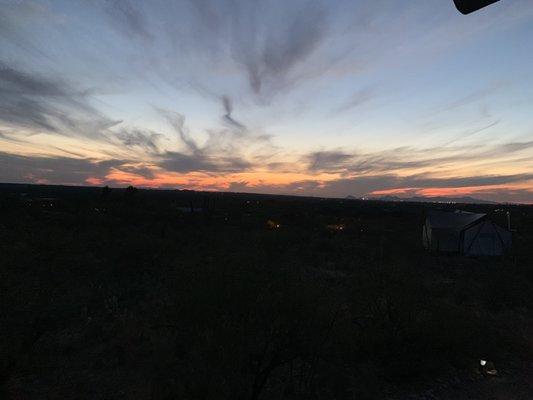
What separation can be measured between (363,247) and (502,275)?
1300cm

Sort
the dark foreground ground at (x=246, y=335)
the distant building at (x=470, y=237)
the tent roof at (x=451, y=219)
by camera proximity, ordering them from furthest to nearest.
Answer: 1. the tent roof at (x=451, y=219)
2. the distant building at (x=470, y=237)
3. the dark foreground ground at (x=246, y=335)

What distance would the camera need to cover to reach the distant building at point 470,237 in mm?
32156

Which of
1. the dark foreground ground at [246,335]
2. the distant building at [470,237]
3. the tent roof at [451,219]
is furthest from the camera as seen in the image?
the tent roof at [451,219]

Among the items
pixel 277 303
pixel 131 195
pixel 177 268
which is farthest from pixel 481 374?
pixel 131 195

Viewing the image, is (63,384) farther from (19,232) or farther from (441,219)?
(441,219)

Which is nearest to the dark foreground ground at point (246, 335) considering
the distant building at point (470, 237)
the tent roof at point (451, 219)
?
the distant building at point (470, 237)

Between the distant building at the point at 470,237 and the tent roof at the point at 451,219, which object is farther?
the tent roof at the point at 451,219

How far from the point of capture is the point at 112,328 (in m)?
14.7

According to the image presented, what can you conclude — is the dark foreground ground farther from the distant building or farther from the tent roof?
the tent roof

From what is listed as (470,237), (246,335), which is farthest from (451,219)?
(246,335)

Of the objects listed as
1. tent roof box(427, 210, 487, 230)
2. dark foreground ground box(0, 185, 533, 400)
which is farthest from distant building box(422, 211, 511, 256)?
dark foreground ground box(0, 185, 533, 400)

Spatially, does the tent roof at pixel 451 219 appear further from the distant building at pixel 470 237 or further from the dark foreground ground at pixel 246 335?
the dark foreground ground at pixel 246 335

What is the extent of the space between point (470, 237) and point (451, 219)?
2898 millimetres

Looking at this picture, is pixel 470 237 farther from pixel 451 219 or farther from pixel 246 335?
pixel 246 335
